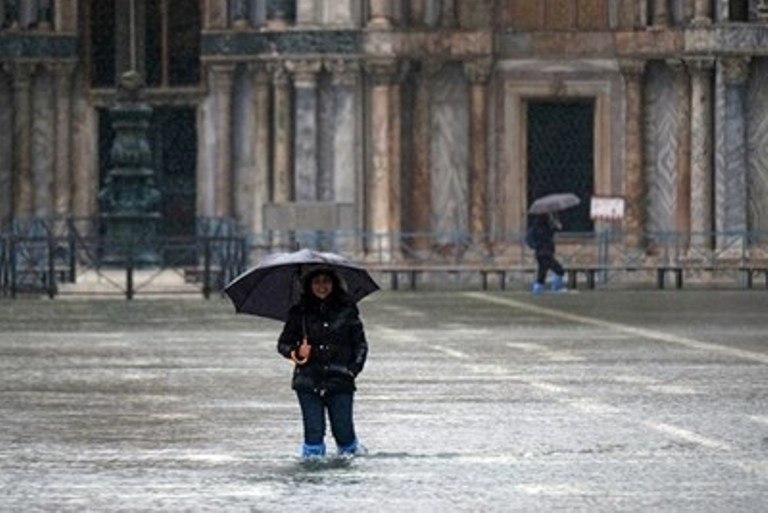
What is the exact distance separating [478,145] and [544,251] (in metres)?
7.78

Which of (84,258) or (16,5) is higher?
(16,5)

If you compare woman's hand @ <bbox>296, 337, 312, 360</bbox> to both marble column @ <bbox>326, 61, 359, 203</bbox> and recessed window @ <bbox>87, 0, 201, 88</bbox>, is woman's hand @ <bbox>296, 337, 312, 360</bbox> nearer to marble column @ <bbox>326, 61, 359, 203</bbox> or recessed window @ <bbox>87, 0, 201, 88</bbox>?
marble column @ <bbox>326, 61, 359, 203</bbox>

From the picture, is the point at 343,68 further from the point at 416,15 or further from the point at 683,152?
the point at 683,152

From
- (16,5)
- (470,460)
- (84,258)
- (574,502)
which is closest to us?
(574,502)

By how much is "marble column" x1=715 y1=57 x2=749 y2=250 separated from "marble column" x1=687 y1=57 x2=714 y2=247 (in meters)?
0.26

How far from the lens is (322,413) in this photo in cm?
2667

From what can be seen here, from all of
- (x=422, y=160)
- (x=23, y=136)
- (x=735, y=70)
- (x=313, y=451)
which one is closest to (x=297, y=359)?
(x=313, y=451)

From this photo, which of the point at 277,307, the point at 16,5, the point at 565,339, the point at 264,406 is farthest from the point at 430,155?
the point at 277,307

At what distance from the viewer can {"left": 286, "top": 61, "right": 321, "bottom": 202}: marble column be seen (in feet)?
229

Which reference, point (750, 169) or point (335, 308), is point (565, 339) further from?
point (750, 169)

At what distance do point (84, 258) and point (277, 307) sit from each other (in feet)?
134

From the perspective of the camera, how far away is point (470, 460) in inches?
1048

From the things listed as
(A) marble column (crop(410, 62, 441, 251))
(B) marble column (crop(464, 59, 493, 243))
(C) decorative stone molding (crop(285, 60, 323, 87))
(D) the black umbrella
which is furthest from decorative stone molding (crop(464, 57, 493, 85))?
(D) the black umbrella

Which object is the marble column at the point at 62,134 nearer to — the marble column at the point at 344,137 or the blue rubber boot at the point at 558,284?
the marble column at the point at 344,137
